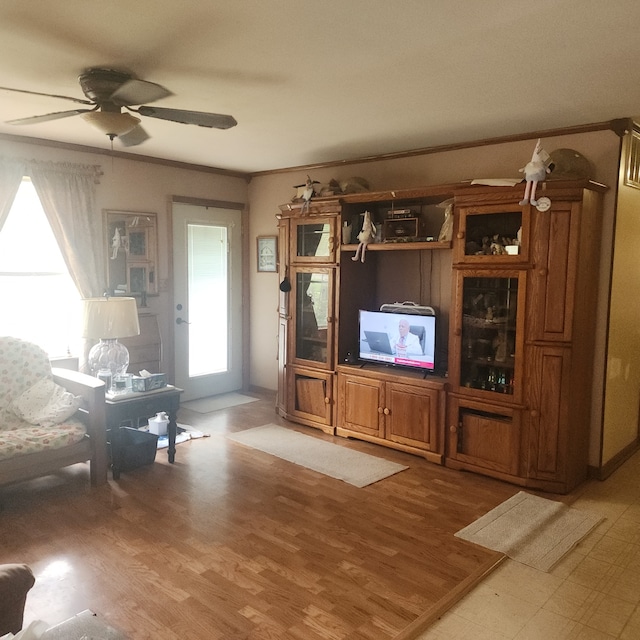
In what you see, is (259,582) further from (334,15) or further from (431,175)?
(431,175)

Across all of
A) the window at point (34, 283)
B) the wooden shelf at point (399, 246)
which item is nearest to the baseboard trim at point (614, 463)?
the wooden shelf at point (399, 246)

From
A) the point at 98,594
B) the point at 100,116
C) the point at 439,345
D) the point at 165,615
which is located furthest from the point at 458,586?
the point at 100,116

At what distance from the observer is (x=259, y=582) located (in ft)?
8.61

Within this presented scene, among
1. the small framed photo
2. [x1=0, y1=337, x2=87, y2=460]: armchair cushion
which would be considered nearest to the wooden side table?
[x1=0, y1=337, x2=87, y2=460]: armchair cushion

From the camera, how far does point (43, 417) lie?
362 cm

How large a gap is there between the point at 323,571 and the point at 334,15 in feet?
8.08

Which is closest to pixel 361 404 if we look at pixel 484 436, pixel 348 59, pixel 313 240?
pixel 484 436

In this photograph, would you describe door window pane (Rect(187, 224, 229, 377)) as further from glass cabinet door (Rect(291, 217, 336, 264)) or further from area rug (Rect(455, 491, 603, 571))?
area rug (Rect(455, 491, 603, 571))

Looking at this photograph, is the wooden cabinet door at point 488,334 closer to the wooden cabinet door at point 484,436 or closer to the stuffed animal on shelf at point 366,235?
the wooden cabinet door at point 484,436

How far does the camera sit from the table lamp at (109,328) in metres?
3.88

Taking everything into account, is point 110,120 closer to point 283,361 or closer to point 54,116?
point 54,116

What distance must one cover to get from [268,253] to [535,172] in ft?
10.3

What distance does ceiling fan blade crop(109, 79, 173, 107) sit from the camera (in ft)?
8.30

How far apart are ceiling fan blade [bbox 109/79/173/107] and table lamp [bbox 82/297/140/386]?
5.06 ft
